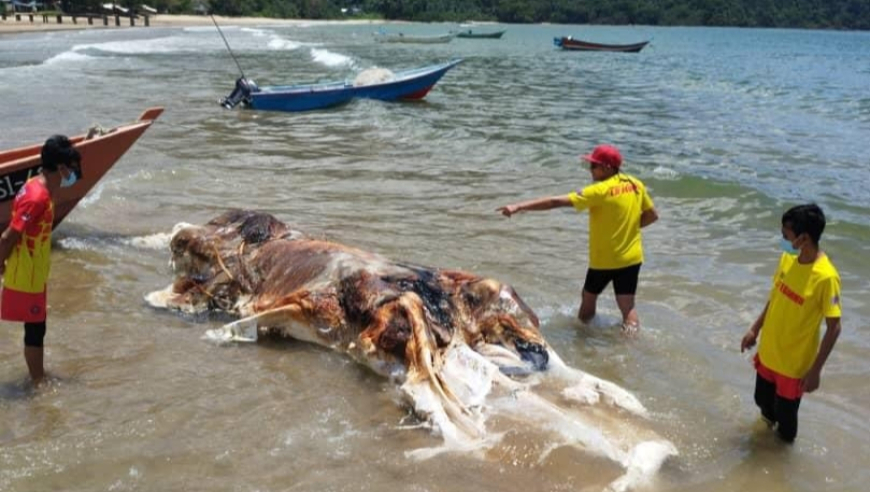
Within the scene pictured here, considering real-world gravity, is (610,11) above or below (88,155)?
above

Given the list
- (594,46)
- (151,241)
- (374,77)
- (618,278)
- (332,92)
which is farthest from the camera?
(594,46)

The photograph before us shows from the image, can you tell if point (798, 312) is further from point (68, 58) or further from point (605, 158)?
point (68, 58)

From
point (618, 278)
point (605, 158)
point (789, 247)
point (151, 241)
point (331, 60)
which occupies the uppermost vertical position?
point (605, 158)

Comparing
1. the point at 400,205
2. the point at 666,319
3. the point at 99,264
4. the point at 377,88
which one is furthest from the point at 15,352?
the point at 377,88

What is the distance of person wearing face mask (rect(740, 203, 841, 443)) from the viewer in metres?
4.44

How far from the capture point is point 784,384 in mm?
4742

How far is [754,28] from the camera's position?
156 meters

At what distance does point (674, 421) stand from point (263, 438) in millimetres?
2507

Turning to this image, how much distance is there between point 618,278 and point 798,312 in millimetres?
2161

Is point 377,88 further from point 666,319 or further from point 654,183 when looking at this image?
point 666,319

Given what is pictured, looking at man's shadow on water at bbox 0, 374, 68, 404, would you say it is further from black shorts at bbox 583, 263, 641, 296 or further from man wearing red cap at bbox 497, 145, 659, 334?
black shorts at bbox 583, 263, 641, 296

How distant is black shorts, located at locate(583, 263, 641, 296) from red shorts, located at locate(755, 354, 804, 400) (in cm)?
184

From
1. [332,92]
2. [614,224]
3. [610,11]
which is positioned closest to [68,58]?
[332,92]

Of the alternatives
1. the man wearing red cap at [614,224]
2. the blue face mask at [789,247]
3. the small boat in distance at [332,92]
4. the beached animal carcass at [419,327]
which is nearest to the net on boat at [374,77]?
the small boat in distance at [332,92]
